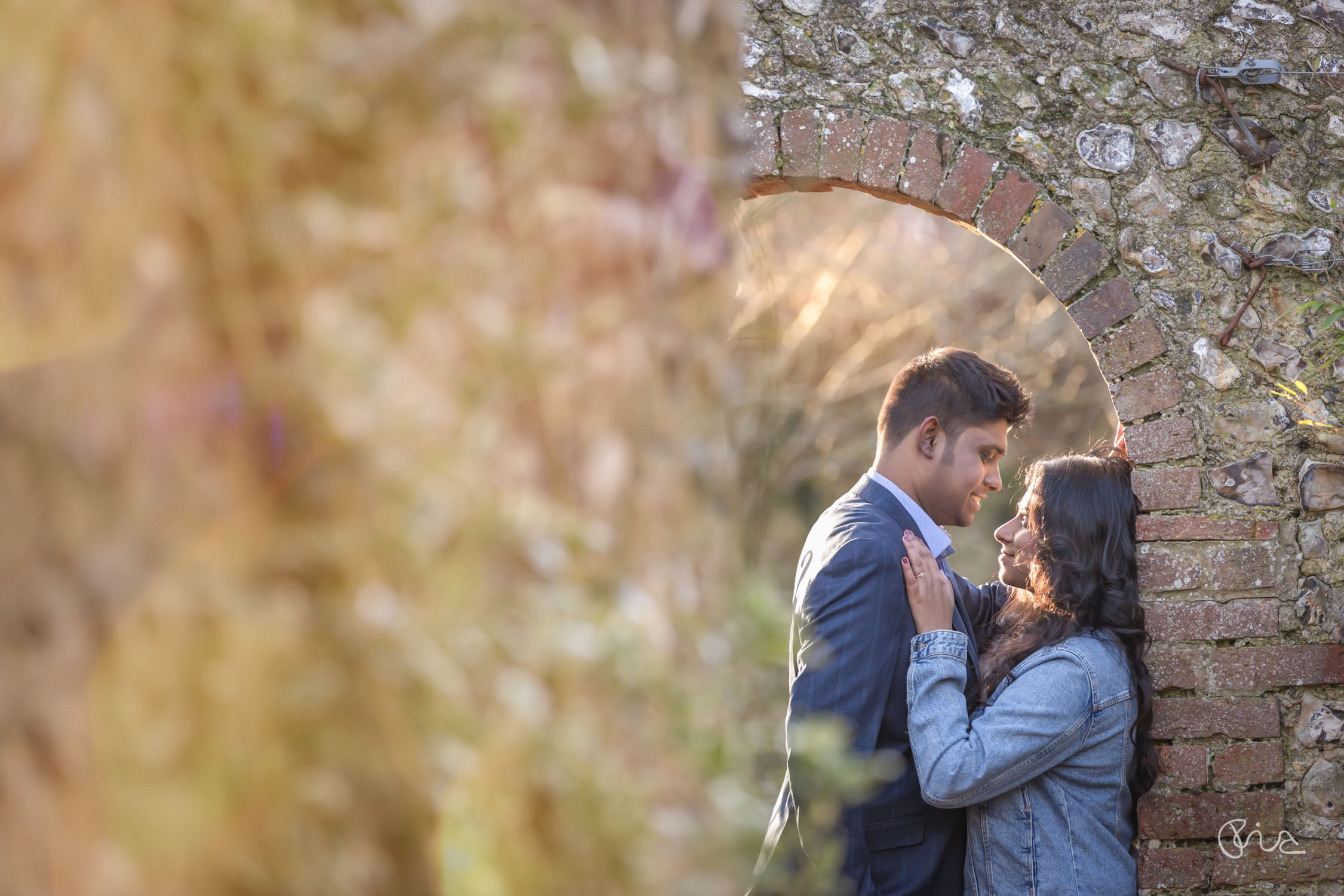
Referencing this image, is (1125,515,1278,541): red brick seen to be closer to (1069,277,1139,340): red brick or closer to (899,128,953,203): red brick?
Answer: (1069,277,1139,340): red brick

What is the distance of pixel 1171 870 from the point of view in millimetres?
2486

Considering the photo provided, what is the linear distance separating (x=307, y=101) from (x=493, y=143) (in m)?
0.08

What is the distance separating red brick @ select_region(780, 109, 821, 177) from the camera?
8.89 ft

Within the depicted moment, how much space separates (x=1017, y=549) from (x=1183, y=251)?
3.09 ft

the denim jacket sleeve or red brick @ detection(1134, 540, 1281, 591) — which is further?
red brick @ detection(1134, 540, 1281, 591)

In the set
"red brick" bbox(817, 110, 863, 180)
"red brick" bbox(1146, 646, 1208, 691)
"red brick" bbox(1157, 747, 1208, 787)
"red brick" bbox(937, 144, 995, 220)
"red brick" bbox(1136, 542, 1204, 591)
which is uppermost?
"red brick" bbox(817, 110, 863, 180)

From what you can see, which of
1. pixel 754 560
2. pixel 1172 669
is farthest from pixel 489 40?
pixel 1172 669

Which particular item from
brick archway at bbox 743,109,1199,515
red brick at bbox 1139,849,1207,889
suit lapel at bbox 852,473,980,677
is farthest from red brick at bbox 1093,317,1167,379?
red brick at bbox 1139,849,1207,889

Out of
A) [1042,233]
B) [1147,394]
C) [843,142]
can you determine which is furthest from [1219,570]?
[843,142]

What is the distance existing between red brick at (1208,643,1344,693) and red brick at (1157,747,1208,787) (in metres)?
0.19

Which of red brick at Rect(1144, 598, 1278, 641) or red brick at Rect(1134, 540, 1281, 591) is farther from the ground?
red brick at Rect(1134, 540, 1281, 591)

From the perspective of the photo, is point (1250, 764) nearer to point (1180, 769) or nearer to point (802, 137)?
point (1180, 769)

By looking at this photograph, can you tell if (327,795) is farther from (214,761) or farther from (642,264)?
(642,264)
